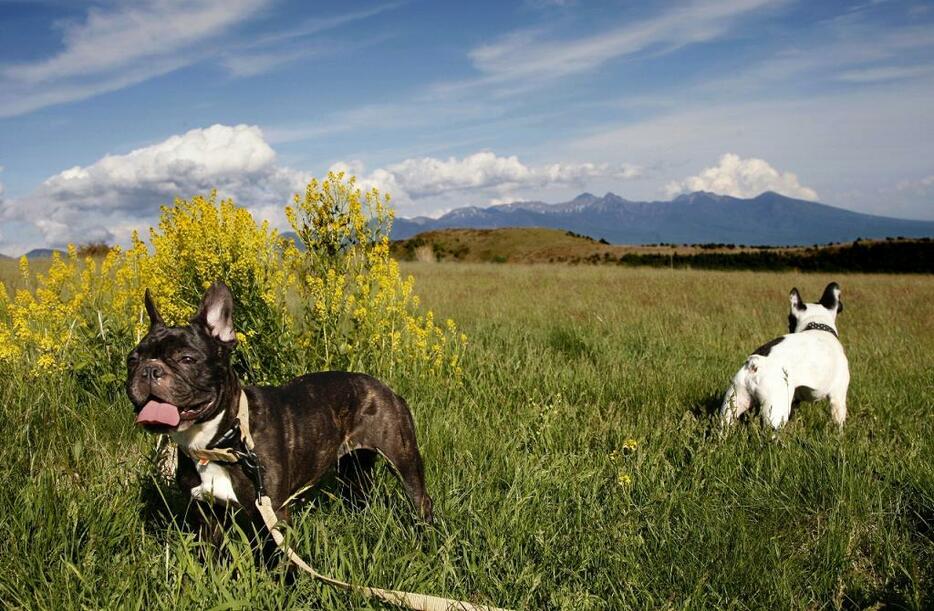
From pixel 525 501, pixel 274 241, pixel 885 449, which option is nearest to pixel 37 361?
pixel 274 241

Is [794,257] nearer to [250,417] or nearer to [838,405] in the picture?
[838,405]

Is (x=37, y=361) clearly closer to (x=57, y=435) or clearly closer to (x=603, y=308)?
(x=57, y=435)

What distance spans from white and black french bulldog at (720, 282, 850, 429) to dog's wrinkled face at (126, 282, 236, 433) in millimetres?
3963

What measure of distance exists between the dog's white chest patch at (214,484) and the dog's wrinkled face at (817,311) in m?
5.51

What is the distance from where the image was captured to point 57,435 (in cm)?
416

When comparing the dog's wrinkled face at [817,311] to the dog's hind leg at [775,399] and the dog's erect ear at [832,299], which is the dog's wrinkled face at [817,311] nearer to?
the dog's erect ear at [832,299]

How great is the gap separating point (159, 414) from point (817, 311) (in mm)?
6076

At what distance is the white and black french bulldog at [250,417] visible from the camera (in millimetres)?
2609

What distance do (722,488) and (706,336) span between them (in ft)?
18.1

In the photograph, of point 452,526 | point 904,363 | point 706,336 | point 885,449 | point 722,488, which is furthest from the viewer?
point 706,336

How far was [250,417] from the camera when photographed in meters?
2.94

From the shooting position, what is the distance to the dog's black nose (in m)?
2.55

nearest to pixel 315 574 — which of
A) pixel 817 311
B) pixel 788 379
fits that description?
pixel 788 379

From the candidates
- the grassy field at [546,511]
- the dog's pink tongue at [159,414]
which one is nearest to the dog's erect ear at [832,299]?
the grassy field at [546,511]
